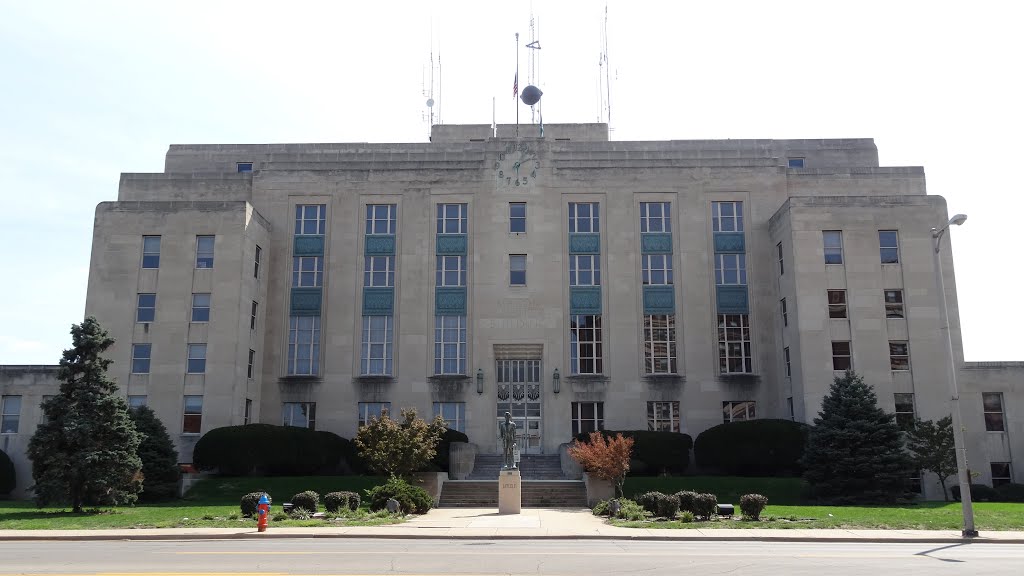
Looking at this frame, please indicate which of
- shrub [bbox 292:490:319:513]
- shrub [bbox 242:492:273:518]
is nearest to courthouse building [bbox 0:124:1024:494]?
shrub [bbox 292:490:319:513]

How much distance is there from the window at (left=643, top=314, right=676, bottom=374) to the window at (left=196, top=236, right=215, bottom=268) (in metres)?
22.8

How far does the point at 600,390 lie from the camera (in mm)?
44500

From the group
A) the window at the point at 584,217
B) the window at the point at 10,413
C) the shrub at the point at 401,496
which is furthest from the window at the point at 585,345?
the window at the point at 10,413

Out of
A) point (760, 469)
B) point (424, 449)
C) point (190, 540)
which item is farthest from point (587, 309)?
point (190, 540)

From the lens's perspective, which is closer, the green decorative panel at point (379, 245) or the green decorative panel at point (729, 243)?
the green decorative panel at point (729, 243)

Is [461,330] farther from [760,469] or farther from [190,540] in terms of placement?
[190,540]

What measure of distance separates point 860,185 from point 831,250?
7653 millimetres

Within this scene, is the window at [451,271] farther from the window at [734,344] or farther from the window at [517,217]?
the window at [734,344]

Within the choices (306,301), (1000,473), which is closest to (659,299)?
(1000,473)

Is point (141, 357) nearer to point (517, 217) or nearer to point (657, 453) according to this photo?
point (517, 217)

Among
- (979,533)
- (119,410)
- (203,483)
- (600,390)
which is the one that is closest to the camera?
(979,533)

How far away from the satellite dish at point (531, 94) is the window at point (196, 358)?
2665 cm

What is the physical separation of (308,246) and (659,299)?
19.6m

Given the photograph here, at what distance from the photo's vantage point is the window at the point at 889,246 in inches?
1622
